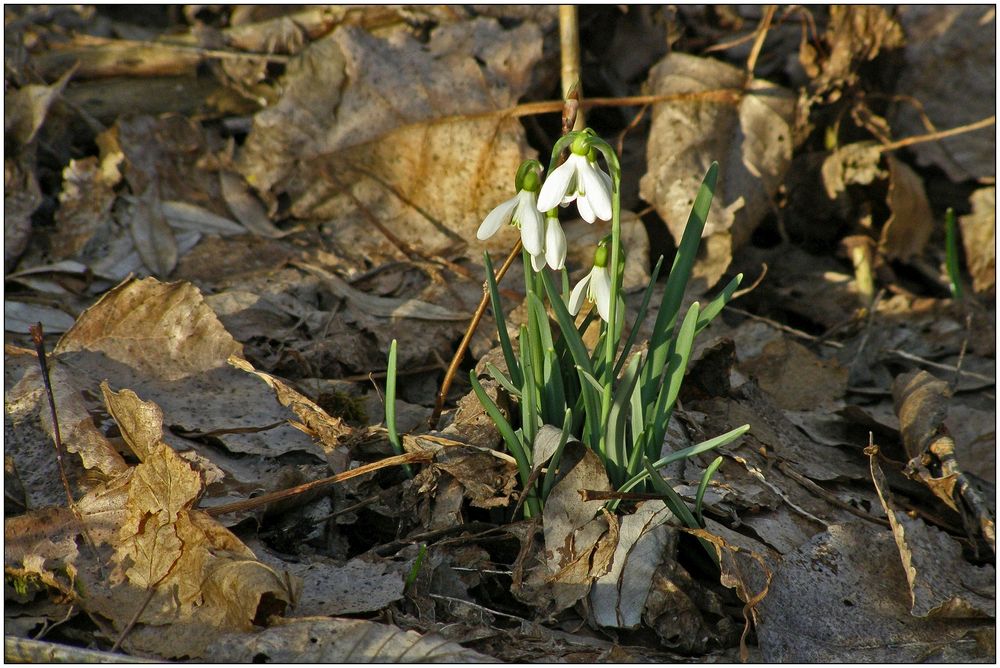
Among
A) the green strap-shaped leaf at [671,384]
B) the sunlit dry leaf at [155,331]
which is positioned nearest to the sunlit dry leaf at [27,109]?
the sunlit dry leaf at [155,331]

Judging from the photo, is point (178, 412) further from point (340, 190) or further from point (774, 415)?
point (774, 415)

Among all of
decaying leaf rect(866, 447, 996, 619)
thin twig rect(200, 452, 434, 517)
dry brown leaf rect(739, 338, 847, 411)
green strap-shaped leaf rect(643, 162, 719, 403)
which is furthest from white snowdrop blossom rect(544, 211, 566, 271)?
dry brown leaf rect(739, 338, 847, 411)

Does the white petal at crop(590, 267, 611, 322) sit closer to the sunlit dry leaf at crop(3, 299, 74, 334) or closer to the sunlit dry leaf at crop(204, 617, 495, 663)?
the sunlit dry leaf at crop(204, 617, 495, 663)

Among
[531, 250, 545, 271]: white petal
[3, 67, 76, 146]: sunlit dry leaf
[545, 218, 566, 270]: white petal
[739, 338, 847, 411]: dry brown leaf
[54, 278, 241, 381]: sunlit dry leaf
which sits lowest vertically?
[739, 338, 847, 411]: dry brown leaf

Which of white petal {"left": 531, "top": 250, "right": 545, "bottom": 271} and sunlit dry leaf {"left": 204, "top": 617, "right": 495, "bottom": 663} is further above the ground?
white petal {"left": 531, "top": 250, "right": 545, "bottom": 271}

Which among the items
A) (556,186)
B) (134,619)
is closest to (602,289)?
(556,186)

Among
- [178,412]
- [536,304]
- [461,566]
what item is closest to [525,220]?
[536,304]

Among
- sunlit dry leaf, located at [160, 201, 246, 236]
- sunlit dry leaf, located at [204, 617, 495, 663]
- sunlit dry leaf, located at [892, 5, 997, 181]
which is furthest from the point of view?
sunlit dry leaf, located at [892, 5, 997, 181]
